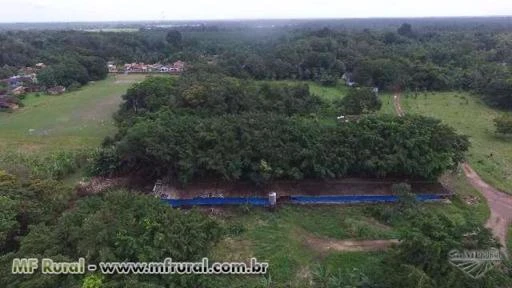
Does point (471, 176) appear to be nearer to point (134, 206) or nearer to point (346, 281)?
point (346, 281)

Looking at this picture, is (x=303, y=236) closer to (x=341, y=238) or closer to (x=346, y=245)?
(x=341, y=238)

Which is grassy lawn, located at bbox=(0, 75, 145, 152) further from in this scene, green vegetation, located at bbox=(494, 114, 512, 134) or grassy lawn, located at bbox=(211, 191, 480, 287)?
green vegetation, located at bbox=(494, 114, 512, 134)

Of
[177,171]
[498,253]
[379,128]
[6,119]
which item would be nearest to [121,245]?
[177,171]

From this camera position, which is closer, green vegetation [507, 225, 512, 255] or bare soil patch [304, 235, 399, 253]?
green vegetation [507, 225, 512, 255]

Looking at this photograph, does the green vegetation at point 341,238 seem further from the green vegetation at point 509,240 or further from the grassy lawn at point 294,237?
the green vegetation at point 509,240

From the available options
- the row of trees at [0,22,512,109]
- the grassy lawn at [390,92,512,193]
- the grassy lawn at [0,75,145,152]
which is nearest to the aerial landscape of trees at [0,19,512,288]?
the grassy lawn at [0,75,145,152]

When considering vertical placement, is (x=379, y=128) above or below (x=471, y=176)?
above
